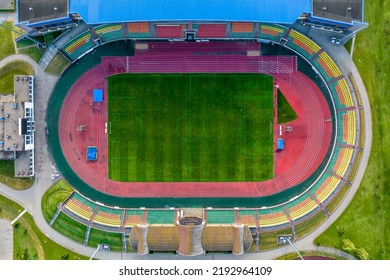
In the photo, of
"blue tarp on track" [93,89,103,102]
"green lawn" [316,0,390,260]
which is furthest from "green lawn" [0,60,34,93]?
"green lawn" [316,0,390,260]

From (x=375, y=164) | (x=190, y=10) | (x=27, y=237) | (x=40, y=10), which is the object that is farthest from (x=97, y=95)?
(x=375, y=164)

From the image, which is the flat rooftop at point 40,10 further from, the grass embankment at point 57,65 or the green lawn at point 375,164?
the green lawn at point 375,164

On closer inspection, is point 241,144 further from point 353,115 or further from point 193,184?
point 353,115

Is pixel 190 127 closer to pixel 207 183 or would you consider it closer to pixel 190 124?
pixel 190 124

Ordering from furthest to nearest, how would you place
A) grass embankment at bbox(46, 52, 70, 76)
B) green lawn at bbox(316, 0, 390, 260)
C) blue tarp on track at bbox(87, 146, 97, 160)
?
blue tarp on track at bbox(87, 146, 97, 160)
grass embankment at bbox(46, 52, 70, 76)
green lawn at bbox(316, 0, 390, 260)

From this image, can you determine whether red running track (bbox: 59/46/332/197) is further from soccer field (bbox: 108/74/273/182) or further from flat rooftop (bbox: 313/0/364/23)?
flat rooftop (bbox: 313/0/364/23)

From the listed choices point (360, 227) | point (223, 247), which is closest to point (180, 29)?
point (223, 247)
